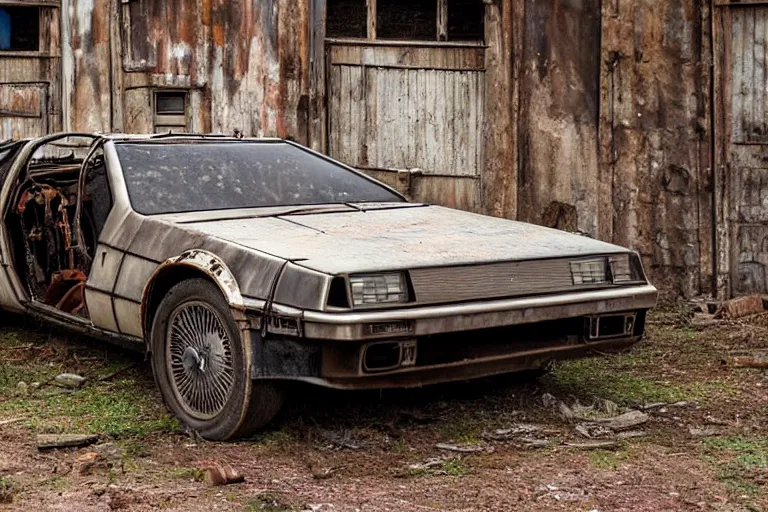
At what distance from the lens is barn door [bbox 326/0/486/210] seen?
10266mm

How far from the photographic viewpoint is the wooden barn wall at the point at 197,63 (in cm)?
1027

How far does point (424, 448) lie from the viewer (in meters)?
4.77

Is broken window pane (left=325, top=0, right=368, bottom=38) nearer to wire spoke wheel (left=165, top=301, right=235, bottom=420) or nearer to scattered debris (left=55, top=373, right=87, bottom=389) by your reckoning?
scattered debris (left=55, top=373, right=87, bottom=389)

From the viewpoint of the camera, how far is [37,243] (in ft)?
22.8

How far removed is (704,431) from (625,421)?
0.36 metres

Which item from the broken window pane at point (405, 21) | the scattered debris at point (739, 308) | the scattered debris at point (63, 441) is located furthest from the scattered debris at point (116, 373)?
the broken window pane at point (405, 21)

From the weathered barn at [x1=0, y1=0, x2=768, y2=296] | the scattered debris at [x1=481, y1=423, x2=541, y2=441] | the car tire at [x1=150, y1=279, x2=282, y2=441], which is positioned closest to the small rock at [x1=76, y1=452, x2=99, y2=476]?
the car tire at [x1=150, y1=279, x2=282, y2=441]

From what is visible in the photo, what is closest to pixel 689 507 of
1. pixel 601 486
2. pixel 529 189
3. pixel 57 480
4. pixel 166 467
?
pixel 601 486

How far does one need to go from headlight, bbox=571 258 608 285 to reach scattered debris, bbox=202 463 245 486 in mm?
1794

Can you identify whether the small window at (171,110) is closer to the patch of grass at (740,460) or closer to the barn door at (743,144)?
the barn door at (743,144)

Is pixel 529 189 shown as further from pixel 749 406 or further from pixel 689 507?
pixel 689 507

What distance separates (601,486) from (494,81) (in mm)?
6329

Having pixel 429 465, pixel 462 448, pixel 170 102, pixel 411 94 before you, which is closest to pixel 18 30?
pixel 170 102

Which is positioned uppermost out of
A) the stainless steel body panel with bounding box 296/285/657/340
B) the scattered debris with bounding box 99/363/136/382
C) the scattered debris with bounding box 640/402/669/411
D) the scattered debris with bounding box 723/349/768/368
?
the stainless steel body panel with bounding box 296/285/657/340
